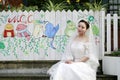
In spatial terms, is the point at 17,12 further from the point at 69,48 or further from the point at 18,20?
the point at 69,48

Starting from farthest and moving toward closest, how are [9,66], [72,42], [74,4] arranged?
Result: [74,4]
[9,66]
[72,42]

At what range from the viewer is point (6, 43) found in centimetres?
1258

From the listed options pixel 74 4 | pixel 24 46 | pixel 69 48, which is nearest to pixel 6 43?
pixel 24 46

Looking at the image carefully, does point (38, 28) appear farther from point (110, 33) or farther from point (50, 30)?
point (110, 33)

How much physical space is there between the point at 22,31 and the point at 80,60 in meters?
3.68

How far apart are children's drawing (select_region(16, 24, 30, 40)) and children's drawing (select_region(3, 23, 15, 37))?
15 cm

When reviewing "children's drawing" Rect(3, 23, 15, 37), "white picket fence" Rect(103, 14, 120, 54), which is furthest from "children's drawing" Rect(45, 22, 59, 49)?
"white picket fence" Rect(103, 14, 120, 54)

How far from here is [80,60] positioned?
9.25 meters

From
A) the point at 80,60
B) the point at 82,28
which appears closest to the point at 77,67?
the point at 80,60

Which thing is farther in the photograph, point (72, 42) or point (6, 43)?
point (6, 43)

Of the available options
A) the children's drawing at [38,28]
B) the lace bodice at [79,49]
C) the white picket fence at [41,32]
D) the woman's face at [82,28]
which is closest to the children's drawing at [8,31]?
the white picket fence at [41,32]

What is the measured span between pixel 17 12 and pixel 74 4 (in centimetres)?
465

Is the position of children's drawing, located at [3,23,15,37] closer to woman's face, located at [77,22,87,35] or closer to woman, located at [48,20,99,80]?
woman, located at [48,20,99,80]

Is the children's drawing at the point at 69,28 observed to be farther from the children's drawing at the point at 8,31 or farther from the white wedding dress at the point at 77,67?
the white wedding dress at the point at 77,67
